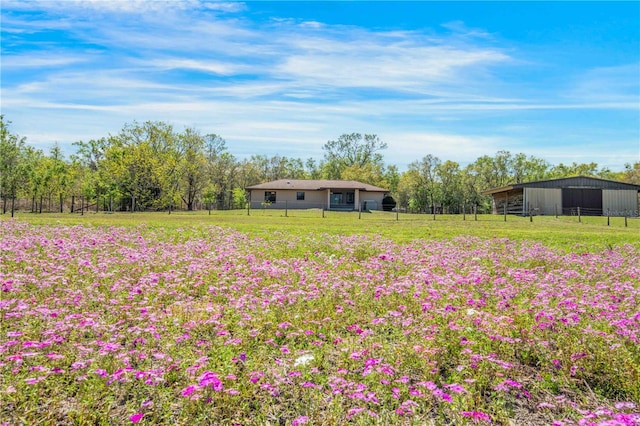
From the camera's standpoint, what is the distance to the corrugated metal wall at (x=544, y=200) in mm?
42812

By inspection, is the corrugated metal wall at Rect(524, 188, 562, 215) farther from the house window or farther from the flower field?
the flower field

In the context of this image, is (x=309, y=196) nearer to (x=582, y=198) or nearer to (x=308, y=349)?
(x=582, y=198)

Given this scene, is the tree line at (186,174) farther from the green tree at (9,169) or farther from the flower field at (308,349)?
the flower field at (308,349)

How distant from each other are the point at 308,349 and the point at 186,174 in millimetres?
56123

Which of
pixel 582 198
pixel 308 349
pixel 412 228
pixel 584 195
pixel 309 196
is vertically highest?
pixel 309 196

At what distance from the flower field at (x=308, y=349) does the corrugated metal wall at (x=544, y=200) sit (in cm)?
3869

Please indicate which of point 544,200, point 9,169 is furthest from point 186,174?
point 544,200

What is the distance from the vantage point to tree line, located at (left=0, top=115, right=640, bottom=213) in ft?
157

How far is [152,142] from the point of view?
54.0 meters

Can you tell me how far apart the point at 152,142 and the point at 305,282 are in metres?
52.3

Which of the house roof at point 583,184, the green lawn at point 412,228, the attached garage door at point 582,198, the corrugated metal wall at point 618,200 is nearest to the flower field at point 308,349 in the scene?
the green lawn at point 412,228

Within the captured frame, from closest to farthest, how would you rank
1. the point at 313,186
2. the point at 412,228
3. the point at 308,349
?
the point at 308,349
the point at 412,228
the point at 313,186

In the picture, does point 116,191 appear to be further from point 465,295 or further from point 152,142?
point 465,295

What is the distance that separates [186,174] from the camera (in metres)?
57.7
